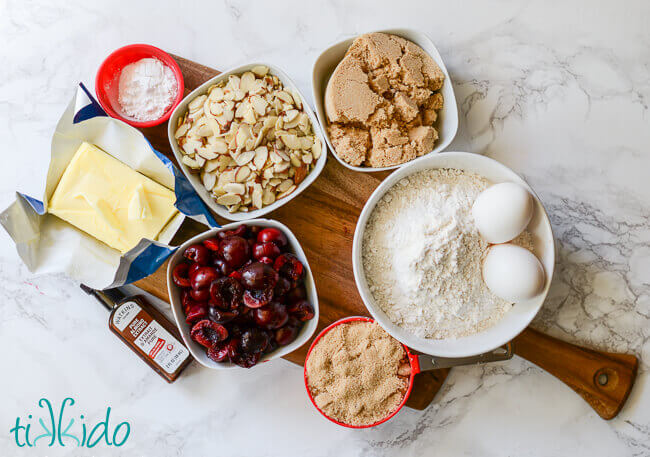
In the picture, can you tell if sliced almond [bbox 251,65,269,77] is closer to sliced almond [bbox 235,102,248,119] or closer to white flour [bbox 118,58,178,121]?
sliced almond [bbox 235,102,248,119]

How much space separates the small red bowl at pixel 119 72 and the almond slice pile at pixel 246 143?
2.7 inches

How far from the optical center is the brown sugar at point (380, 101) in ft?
3.68

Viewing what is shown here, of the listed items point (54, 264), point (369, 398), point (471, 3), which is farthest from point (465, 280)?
point (54, 264)

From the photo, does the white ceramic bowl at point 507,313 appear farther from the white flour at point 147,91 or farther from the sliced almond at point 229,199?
the white flour at point 147,91

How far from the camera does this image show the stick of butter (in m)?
1.11

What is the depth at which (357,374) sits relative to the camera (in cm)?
112

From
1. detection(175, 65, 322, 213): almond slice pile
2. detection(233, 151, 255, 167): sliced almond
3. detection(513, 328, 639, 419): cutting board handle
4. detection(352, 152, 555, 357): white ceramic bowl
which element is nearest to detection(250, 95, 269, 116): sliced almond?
detection(175, 65, 322, 213): almond slice pile

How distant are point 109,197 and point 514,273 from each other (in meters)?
0.95

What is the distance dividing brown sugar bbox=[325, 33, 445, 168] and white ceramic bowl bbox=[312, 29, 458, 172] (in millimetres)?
18

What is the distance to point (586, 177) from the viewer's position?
1273mm

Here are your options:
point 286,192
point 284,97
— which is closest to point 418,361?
point 286,192

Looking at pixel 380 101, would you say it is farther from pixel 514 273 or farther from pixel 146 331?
pixel 146 331

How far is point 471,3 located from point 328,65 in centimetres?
46

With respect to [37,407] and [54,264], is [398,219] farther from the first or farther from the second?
[37,407]
